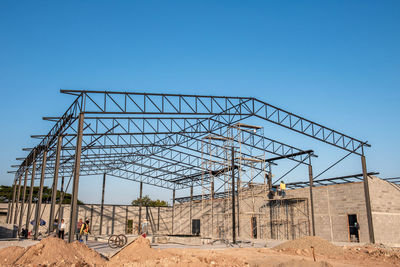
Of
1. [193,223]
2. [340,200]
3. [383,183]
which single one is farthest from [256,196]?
[193,223]

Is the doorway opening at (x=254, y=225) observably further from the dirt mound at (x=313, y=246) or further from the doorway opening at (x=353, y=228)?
the dirt mound at (x=313, y=246)

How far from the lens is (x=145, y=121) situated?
A: 25.4 metres

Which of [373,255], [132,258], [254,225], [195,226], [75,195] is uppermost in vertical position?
[75,195]

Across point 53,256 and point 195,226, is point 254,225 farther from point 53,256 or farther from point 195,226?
point 53,256

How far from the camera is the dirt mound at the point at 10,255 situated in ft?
42.0

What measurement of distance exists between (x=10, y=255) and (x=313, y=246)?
14439 mm

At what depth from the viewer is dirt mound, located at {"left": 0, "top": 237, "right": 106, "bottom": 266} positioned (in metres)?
12.8

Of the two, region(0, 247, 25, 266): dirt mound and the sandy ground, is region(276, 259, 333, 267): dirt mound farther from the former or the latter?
region(0, 247, 25, 266): dirt mound

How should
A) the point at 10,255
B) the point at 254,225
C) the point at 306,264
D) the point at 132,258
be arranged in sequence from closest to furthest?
the point at 306,264 < the point at 10,255 < the point at 132,258 < the point at 254,225

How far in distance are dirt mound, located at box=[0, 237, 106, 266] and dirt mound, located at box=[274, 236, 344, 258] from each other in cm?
1022

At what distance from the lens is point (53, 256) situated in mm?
13047

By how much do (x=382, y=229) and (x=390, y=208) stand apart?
6.86ft

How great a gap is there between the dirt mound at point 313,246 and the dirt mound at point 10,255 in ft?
42.9

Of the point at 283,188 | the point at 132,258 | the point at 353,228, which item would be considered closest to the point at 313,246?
the point at 353,228
